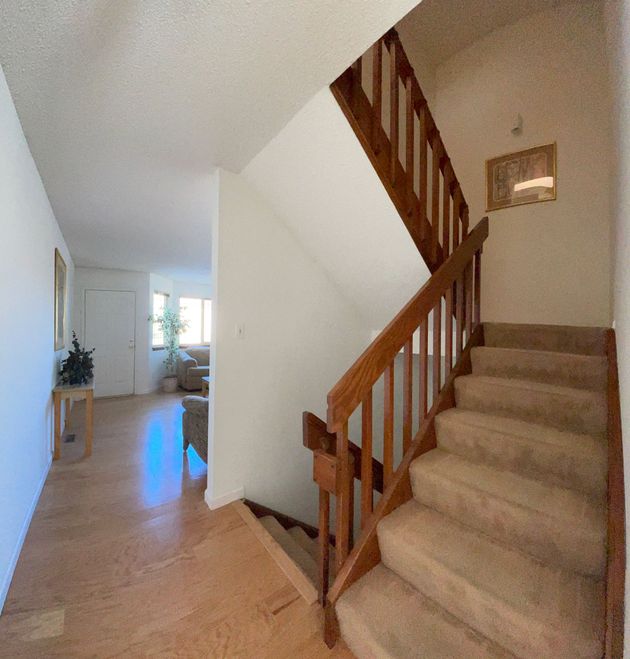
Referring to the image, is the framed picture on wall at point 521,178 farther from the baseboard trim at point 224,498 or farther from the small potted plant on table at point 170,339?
the small potted plant on table at point 170,339

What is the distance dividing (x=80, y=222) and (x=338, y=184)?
2.90 metres

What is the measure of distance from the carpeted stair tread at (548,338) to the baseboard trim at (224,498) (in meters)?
2.04

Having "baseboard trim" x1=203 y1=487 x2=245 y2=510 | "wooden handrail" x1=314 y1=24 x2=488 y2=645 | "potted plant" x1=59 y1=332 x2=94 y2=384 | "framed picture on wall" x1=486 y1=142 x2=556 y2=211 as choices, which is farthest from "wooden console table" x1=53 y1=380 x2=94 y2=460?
"framed picture on wall" x1=486 y1=142 x2=556 y2=211

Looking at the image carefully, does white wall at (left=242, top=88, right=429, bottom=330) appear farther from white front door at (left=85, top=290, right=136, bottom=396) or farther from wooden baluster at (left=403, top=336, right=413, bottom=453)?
white front door at (left=85, top=290, right=136, bottom=396)

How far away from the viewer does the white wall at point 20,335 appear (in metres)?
1.36

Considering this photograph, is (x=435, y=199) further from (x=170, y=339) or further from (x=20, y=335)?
(x=170, y=339)

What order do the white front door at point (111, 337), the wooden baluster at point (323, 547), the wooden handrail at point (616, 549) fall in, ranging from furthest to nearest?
the white front door at point (111, 337) < the wooden baluster at point (323, 547) < the wooden handrail at point (616, 549)

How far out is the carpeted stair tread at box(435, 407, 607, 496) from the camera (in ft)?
3.83

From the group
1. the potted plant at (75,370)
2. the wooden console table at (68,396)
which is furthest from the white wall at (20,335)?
the potted plant at (75,370)

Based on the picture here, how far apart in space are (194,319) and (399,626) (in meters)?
7.24

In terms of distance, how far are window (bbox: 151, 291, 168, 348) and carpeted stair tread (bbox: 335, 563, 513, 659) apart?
5949mm

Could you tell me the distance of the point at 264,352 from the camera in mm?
2258

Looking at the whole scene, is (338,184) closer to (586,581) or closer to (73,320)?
(586,581)

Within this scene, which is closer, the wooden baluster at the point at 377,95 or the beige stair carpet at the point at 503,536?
the beige stair carpet at the point at 503,536
